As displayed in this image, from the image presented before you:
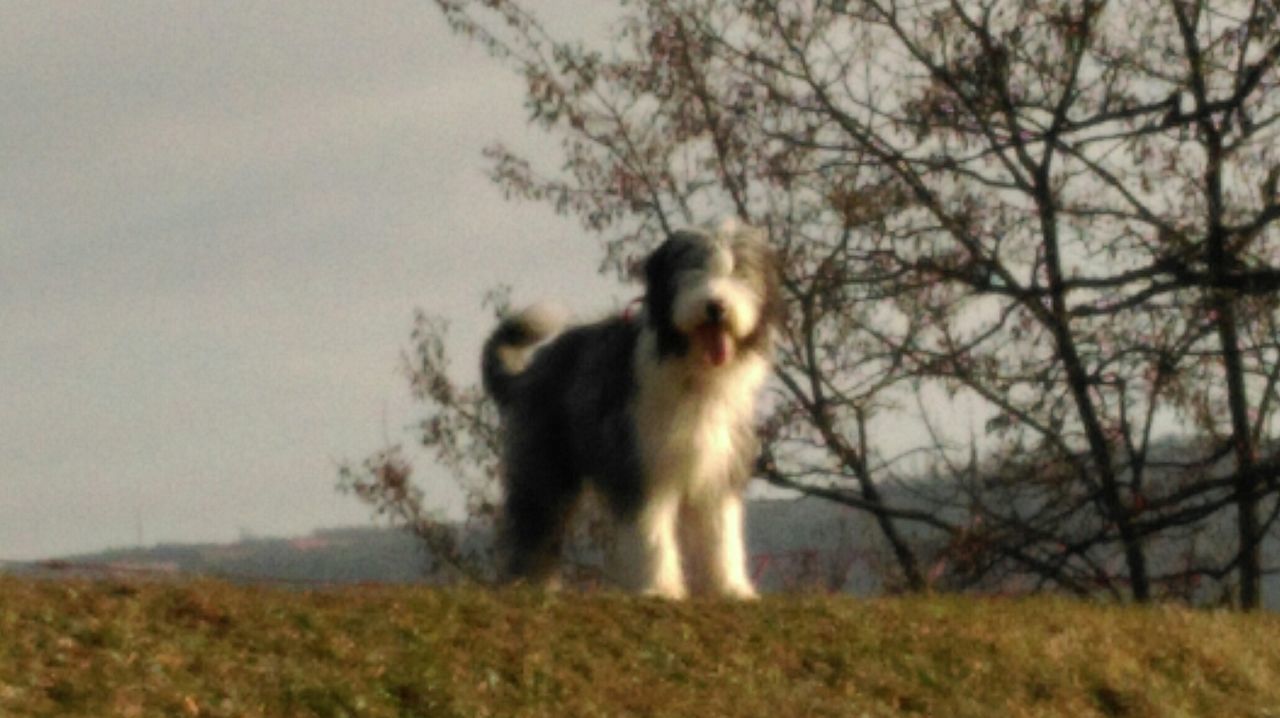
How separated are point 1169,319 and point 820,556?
315 centimetres

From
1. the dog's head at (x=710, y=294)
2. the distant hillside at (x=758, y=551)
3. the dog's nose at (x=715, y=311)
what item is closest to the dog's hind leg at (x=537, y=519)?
the dog's head at (x=710, y=294)

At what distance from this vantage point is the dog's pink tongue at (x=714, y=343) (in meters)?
11.0

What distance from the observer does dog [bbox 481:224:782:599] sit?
11039 millimetres

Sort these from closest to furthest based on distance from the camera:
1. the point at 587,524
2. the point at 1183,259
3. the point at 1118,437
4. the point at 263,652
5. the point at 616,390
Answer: the point at 263,652, the point at 616,390, the point at 587,524, the point at 1183,259, the point at 1118,437

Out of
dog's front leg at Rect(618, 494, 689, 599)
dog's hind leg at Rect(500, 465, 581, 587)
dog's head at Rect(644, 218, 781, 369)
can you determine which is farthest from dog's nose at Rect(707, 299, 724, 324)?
dog's hind leg at Rect(500, 465, 581, 587)

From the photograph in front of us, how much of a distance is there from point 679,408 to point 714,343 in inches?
14.6

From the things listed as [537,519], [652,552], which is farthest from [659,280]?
[537,519]

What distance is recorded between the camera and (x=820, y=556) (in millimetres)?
18047

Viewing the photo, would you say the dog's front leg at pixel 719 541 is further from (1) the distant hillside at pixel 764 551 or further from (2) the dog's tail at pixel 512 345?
(1) the distant hillside at pixel 764 551

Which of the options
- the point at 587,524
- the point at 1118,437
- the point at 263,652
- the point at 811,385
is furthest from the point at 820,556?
the point at 263,652

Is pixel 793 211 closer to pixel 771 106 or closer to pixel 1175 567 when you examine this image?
pixel 771 106

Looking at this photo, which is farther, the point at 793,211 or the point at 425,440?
the point at 425,440

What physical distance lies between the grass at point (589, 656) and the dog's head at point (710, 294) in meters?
1.19

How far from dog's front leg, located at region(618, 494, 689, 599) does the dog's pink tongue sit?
68 cm
